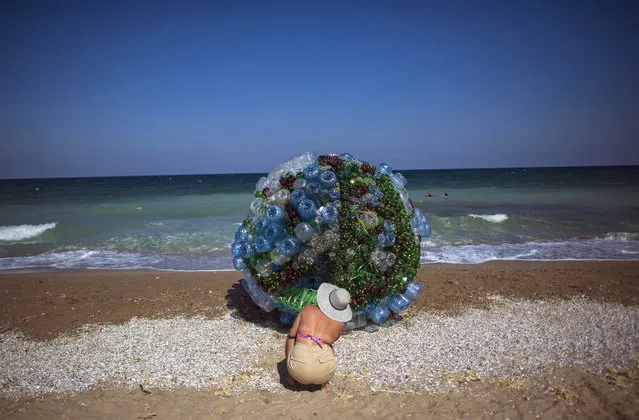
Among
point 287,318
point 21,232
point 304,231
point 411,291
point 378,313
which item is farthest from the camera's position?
point 21,232

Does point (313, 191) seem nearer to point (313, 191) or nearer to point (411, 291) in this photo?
point (313, 191)

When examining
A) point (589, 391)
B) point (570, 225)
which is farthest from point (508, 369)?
point (570, 225)

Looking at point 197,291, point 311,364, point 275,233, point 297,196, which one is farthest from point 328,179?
point 197,291

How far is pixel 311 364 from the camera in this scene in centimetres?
436

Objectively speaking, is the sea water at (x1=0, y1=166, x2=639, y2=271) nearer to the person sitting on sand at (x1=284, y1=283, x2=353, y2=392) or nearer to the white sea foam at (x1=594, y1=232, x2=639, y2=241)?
the white sea foam at (x1=594, y1=232, x2=639, y2=241)

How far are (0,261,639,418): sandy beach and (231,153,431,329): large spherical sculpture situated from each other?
2.45 ft

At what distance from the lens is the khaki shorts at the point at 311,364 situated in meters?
4.37

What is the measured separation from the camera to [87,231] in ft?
55.9

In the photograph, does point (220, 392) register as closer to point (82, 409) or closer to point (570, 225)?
point (82, 409)

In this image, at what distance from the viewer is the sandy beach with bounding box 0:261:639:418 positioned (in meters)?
4.25

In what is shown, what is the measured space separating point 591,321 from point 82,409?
701 cm

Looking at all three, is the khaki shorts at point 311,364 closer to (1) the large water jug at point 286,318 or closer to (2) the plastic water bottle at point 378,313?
(2) the plastic water bottle at point 378,313

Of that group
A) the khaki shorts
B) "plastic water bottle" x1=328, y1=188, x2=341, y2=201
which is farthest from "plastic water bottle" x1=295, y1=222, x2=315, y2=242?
the khaki shorts

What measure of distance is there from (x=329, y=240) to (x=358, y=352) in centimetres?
155
